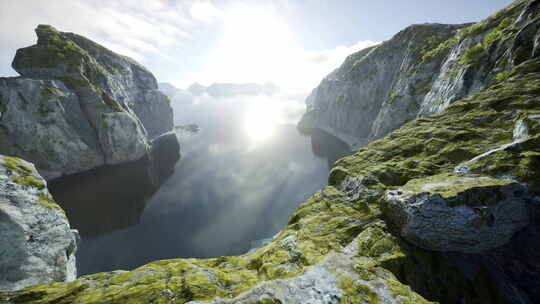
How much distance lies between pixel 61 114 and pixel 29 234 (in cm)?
5476

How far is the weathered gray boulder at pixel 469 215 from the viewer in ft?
24.4

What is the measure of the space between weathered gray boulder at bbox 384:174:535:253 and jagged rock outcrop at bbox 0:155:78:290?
25.1 metres

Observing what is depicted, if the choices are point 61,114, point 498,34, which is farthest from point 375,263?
point 61,114

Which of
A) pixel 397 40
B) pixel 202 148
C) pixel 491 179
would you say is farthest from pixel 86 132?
pixel 397 40

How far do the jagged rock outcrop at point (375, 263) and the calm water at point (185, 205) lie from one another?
23.1 meters

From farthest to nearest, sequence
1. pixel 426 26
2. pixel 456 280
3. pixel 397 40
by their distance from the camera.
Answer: pixel 397 40
pixel 426 26
pixel 456 280

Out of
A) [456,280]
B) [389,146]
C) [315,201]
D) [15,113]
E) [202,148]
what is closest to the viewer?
[456,280]

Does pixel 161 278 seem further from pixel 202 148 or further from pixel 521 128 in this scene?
pixel 202 148

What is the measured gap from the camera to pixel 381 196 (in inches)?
424

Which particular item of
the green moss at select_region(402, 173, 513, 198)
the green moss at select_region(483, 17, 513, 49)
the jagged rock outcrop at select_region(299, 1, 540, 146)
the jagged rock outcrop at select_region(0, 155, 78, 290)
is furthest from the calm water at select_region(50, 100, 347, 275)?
the green moss at select_region(483, 17, 513, 49)

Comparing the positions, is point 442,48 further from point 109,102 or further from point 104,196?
point 109,102

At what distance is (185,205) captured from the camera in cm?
4125

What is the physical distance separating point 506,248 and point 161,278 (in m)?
15.1

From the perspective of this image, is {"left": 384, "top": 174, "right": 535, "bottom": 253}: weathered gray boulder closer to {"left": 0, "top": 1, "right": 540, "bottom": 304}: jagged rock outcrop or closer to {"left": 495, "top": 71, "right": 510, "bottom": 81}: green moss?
{"left": 0, "top": 1, "right": 540, "bottom": 304}: jagged rock outcrop
